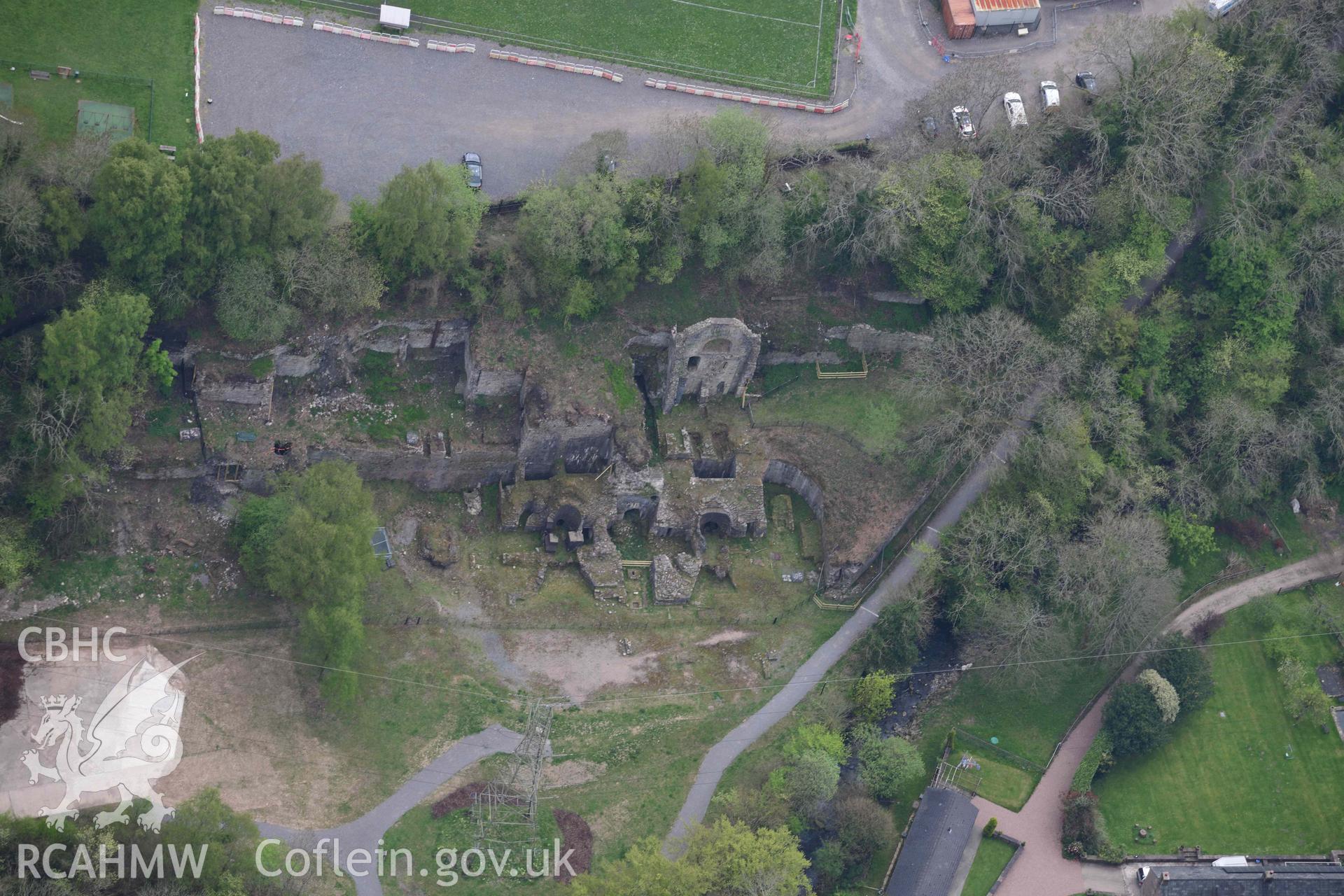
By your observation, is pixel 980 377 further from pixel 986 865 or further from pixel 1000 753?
pixel 986 865

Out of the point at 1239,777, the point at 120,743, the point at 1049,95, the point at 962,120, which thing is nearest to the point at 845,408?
the point at 962,120

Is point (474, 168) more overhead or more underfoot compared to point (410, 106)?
more underfoot

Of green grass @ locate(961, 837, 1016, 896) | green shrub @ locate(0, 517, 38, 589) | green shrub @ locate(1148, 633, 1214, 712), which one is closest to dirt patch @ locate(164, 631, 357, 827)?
green shrub @ locate(0, 517, 38, 589)

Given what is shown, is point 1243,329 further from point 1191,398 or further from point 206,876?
point 206,876

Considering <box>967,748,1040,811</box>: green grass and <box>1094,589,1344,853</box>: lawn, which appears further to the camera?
<box>1094,589,1344,853</box>: lawn

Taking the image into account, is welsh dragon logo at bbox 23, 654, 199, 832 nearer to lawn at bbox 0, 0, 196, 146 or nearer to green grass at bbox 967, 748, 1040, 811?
lawn at bbox 0, 0, 196, 146

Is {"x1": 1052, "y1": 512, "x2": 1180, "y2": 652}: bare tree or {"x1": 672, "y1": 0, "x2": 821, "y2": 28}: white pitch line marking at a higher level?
{"x1": 672, "y1": 0, "x2": 821, "y2": 28}: white pitch line marking

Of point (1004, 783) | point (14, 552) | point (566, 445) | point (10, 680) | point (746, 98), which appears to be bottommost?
point (1004, 783)
